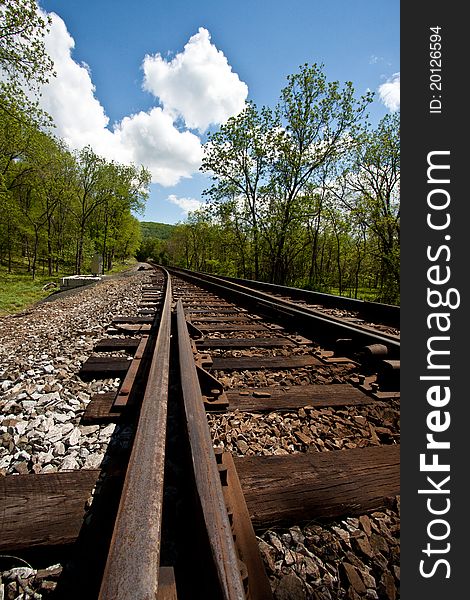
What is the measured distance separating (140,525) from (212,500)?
0.19m

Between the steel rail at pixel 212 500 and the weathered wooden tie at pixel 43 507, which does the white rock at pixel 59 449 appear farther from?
the steel rail at pixel 212 500

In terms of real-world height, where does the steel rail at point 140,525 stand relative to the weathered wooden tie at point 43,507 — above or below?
above

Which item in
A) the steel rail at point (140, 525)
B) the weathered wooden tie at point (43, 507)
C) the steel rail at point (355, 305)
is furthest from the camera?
the steel rail at point (355, 305)

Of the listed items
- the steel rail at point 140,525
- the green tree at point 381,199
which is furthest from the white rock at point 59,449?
the green tree at point 381,199

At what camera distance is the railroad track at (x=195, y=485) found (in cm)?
67

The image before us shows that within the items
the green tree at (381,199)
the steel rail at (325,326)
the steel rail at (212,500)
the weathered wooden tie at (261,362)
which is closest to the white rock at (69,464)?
the steel rail at (212,500)

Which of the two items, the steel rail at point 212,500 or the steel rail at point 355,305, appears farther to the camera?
the steel rail at point 355,305

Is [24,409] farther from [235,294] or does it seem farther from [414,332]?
[235,294]

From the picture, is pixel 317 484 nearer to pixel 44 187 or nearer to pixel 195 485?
pixel 195 485

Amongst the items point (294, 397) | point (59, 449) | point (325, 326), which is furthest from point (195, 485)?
point (325, 326)

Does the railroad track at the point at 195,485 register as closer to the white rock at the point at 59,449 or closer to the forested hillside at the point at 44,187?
the white rock at the point at 59,449

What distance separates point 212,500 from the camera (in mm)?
785

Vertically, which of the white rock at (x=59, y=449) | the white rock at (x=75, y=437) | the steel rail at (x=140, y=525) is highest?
the steel rail at (x=140, y=525)

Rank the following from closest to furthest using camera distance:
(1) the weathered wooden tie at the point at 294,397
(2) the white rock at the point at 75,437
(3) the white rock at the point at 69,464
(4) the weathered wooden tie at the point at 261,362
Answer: (3) the white rock at the point at 69,464, (2) the white rock at the point at 75,437, (1) the weathered wooden tie at the point at 294,397, (4) the weathered wooden tie at the point at 261,362
